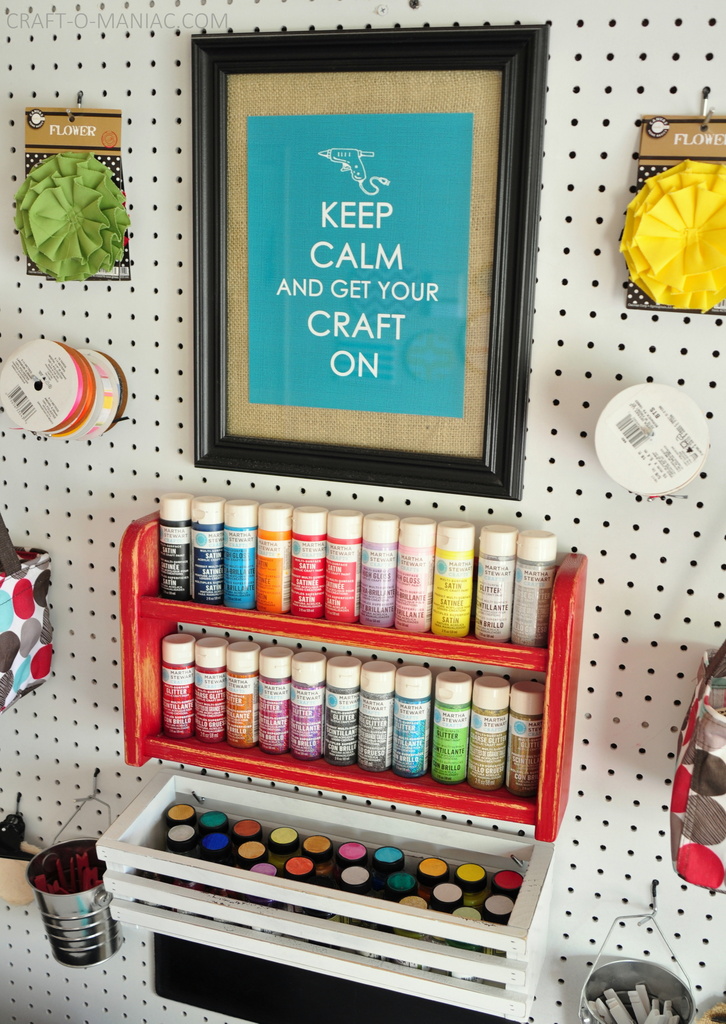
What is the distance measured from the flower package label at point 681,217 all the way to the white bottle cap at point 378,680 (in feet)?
1.99

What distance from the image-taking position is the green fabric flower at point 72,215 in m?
1.31

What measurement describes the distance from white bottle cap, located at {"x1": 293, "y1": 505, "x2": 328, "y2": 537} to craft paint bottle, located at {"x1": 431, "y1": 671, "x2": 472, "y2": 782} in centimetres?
27

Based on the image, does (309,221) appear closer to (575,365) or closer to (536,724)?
(575,365)

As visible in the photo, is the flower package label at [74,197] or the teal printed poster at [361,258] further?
the flower package label at [74,197]

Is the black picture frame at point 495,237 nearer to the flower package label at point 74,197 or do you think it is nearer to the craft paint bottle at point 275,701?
the flower package label at point 74,197

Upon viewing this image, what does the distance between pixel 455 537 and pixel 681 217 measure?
474 millimetres

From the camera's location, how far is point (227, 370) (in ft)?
4.42

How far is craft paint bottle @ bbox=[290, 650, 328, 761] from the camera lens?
4.27 feet

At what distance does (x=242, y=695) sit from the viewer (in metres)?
1.34

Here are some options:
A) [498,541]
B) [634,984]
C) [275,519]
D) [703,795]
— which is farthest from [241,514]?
[634,984]

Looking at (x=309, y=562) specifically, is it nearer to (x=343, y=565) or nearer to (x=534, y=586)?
(x=343, y=565)

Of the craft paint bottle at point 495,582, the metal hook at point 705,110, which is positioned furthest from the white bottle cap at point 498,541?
the metal hook at point 705,110

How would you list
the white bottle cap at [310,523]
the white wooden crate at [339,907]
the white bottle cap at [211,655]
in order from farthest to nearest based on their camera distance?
the white bottle cap at [211,655] < the white bottle cap at [310,523] < the white wooden crate at [339,907]

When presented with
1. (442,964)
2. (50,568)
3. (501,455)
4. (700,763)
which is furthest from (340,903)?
(50,568)
